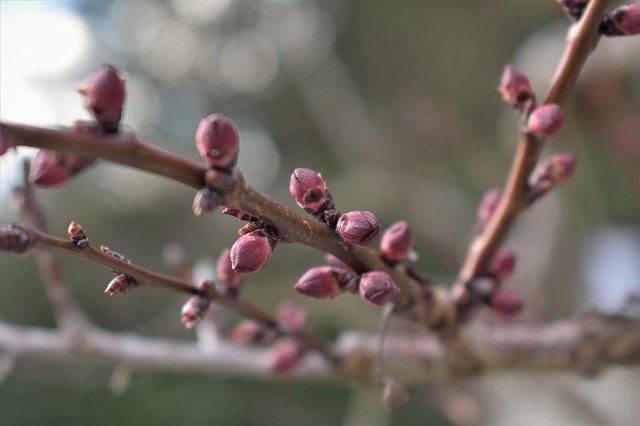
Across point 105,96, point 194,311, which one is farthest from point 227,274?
point 105,96

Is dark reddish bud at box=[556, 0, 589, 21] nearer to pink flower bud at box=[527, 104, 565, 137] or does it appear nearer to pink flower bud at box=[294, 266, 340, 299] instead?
pink flower bud at box=[527, 104, 565, 137]

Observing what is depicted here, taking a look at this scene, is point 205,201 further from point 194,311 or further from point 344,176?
point 344,176

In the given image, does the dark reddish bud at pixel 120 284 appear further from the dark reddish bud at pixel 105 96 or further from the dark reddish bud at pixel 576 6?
the dark reddish bud at pixel 576 6

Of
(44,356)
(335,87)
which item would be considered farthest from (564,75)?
(335,87)

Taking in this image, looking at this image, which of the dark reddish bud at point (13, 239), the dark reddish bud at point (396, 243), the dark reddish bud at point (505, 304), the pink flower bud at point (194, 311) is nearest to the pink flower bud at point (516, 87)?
the dark reddish bud at point (396, 243)

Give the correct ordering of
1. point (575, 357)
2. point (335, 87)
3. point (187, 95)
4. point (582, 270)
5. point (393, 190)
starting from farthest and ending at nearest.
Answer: point (187, 95) < point (335, 87) < point (393, 190) < point (582, 270) < point (575, 357)

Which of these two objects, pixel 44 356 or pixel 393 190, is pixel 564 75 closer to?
pixel 44 356
